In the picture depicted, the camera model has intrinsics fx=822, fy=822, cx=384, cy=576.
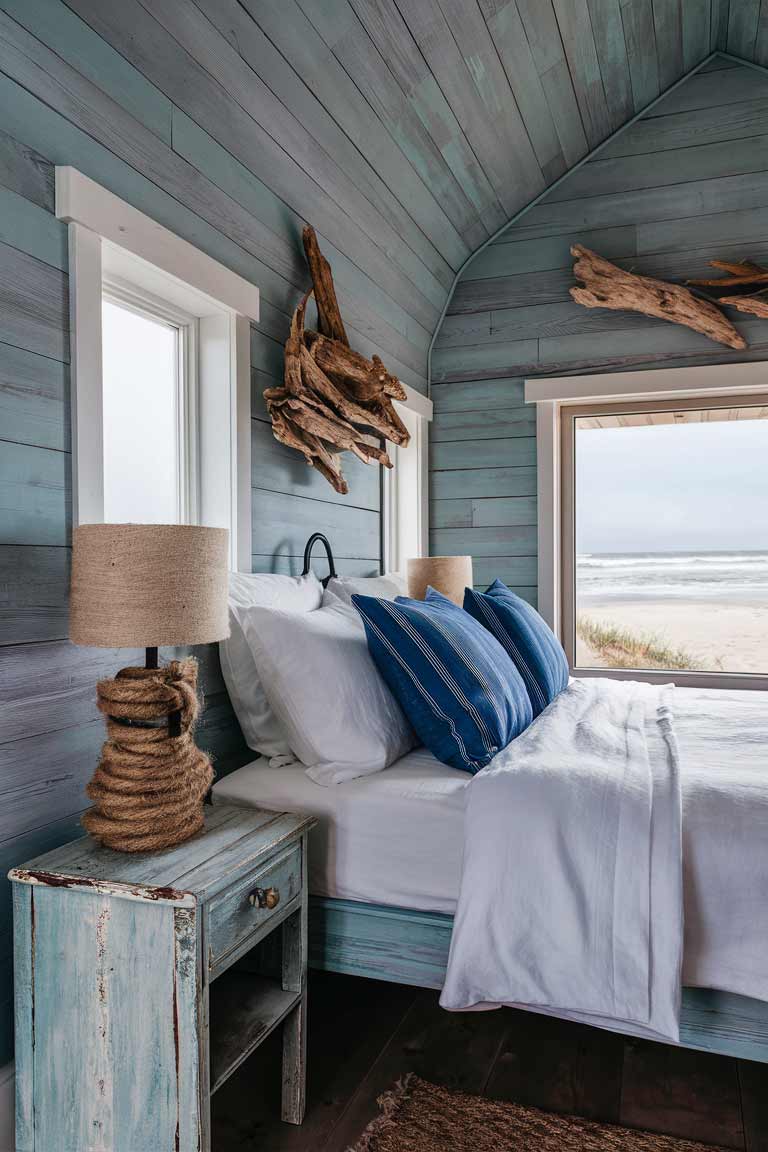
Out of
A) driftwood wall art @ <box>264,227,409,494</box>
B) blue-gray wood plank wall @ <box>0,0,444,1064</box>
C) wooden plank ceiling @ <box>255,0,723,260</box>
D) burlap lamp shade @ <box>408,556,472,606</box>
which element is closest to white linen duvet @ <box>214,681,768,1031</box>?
blue-gray wood plank wall @ <box>0,0,444,1064</box>

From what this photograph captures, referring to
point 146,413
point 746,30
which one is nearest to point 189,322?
point 146,413

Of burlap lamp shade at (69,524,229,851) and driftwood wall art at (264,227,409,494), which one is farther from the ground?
driftwood wall art at (264,227,409,494)

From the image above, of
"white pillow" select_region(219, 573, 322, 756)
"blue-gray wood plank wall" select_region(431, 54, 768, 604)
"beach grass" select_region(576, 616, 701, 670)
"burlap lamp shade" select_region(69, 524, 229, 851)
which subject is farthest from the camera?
"beach grass" select_region(576, 616, 701, 670)

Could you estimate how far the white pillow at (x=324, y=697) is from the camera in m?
1.95

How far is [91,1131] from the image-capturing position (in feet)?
4.54

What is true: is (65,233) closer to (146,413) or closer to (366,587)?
(146,413)

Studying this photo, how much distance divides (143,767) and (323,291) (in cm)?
179

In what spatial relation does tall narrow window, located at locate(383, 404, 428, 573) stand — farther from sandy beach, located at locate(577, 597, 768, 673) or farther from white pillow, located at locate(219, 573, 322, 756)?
white pillow, located at locate(219, 573, 322, 756)

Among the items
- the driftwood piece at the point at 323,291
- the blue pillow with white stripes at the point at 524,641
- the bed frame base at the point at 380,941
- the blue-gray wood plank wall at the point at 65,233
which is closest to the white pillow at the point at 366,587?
the blue-gray wood plank wall at the point at 65,233

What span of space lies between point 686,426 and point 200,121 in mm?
2630

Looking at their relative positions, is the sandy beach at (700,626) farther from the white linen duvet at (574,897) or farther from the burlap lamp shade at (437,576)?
the white linen duvet at (574,897)

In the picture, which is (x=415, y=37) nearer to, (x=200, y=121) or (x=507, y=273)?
(x=200, y=121)

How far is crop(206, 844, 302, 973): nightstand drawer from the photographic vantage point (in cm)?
140

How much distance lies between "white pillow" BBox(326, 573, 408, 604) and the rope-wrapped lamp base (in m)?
1.00
